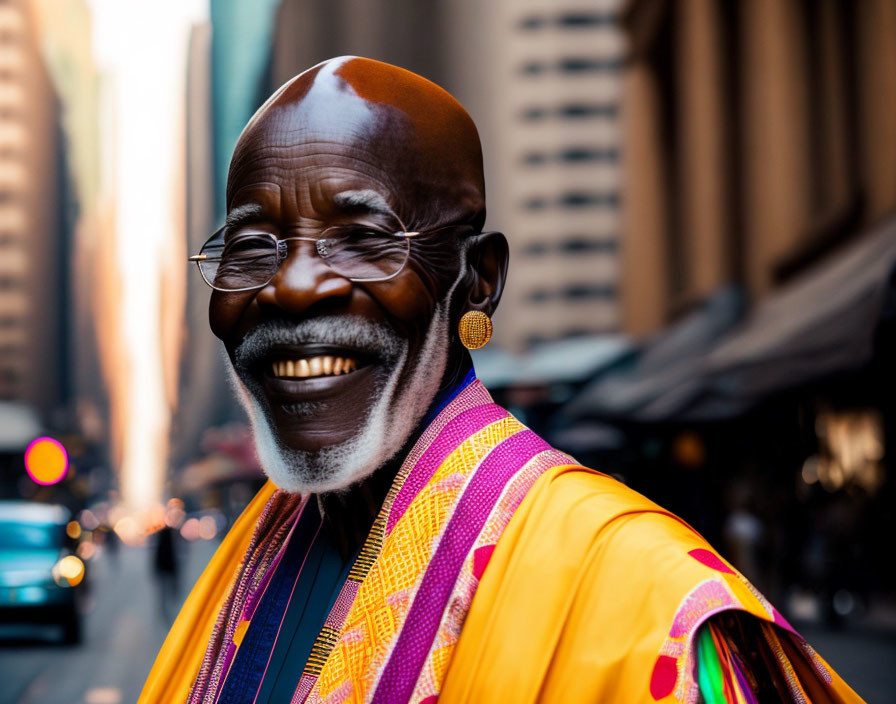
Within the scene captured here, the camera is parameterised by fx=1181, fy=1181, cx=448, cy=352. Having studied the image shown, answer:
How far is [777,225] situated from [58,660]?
49.2 ft

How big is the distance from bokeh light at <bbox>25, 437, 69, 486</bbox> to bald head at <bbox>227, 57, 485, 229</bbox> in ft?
97.0

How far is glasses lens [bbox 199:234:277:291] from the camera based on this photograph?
6.88ft

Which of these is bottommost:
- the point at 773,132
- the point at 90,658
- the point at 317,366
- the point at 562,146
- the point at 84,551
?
the point at 562,146

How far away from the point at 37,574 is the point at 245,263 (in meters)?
14.3

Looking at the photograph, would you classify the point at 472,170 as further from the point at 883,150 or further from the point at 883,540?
the point at 883,540

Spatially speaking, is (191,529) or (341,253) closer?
(341,253)

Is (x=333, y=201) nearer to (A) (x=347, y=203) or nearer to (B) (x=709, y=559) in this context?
(A) (x=347, y=203)

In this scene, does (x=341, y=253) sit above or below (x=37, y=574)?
above

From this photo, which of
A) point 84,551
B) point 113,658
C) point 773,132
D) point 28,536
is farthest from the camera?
point 84,551

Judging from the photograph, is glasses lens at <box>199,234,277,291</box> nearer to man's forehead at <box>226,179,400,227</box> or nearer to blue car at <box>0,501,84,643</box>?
man's forehead at <box>226,179,400,227</box>

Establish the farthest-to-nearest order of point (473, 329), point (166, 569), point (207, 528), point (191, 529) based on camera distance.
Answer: point (207, 528), point (191, 529), point (166, 569), point (473, 329)

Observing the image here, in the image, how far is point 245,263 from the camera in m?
2.13

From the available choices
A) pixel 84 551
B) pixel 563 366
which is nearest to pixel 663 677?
pixel 84 551

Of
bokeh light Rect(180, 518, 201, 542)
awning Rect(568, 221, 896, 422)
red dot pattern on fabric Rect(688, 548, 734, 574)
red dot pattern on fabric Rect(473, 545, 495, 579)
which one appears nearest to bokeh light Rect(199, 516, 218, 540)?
bokeh light Rect(180, 518, 201, 542)
